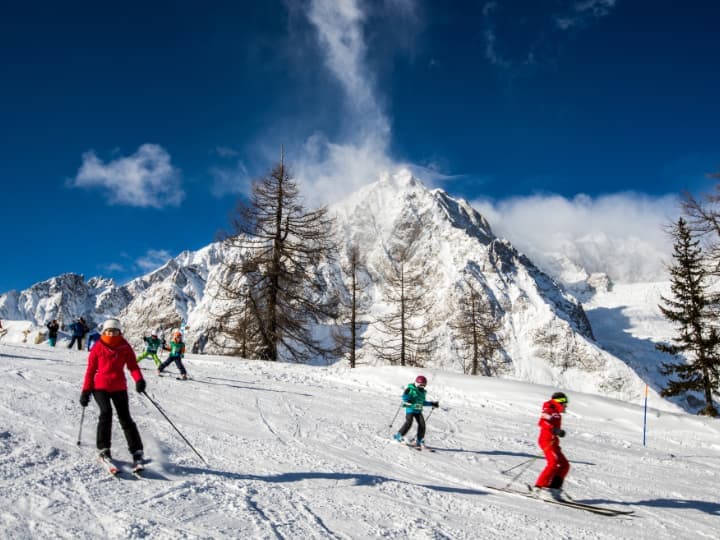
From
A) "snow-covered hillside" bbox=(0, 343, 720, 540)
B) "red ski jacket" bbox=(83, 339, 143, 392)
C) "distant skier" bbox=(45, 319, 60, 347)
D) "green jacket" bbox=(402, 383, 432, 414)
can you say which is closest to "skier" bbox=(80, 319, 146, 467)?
"red ski jacket" bbox=(83, 339, 143, 392)

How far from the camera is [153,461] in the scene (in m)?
6.12

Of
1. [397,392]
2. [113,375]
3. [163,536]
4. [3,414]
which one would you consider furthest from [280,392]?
[163,536]

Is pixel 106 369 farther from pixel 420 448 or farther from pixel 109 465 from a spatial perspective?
pixel 420 448

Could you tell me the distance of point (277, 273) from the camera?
22484 millimetres

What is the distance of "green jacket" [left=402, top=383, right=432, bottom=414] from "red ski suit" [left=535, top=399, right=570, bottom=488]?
98.1 inches

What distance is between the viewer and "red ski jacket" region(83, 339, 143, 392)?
5.80 metres

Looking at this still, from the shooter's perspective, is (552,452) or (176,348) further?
(176,348)

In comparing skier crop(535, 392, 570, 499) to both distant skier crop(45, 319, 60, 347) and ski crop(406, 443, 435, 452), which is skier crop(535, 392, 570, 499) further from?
distant skier crop(45, 319, 60, 347)

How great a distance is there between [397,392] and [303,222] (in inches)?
442

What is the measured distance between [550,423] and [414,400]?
9.25 ft

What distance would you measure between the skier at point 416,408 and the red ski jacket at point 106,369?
532cm

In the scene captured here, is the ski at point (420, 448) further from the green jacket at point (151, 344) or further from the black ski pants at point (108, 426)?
the green jacket at point (151, 344)

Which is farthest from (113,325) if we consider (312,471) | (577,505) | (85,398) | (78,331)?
(78,331)

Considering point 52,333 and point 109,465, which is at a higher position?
point 52,333
